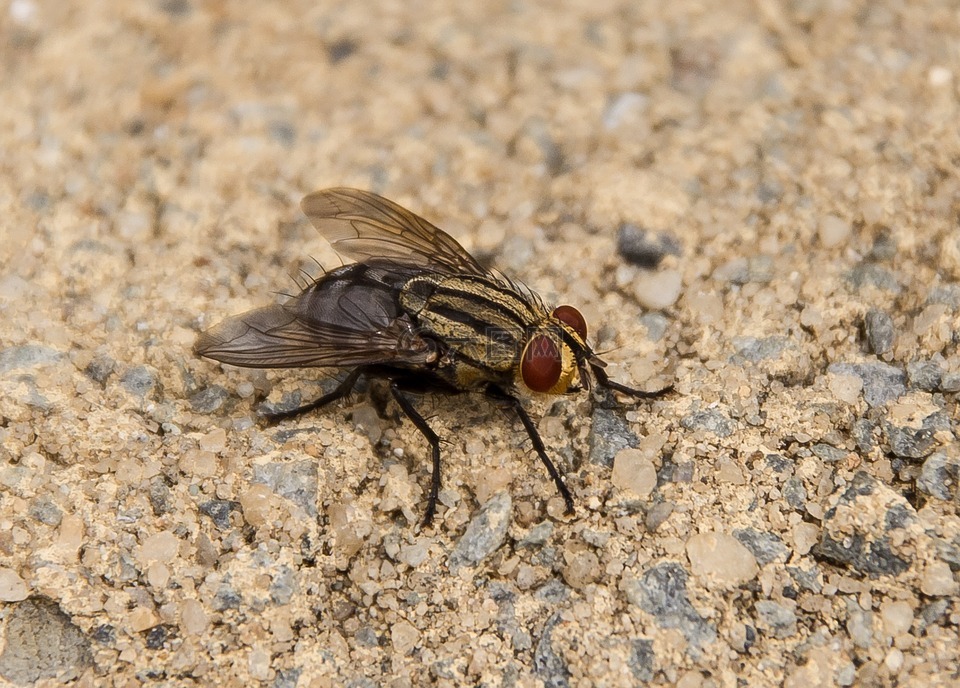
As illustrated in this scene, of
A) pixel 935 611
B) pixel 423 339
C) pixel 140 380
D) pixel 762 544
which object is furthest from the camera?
pixel 140 380

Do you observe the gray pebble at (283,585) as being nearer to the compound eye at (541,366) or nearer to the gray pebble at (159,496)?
the gray pebble at (159,496)

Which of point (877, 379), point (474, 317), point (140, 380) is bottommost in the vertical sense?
point (140, 380)

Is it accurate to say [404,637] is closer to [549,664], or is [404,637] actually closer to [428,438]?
[549,664]

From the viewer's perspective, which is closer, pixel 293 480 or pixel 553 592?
pixel 553 592

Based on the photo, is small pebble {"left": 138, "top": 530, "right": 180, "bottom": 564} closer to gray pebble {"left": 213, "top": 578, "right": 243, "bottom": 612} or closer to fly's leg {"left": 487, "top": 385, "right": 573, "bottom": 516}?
gray pebble {"left": 213, "top": 578, "right": 243, "bottom": 612}

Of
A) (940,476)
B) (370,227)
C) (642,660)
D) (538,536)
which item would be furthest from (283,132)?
(940,476)

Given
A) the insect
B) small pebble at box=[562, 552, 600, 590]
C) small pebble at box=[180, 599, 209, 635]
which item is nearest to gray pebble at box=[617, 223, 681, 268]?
the insect

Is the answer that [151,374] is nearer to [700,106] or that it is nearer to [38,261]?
[38,261]

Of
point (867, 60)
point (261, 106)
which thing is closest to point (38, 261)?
point (261, 106)

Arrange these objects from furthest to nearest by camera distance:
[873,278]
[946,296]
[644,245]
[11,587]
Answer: [644,245]
[873,278]
[946,296]
[11,587]

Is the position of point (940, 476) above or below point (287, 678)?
above
